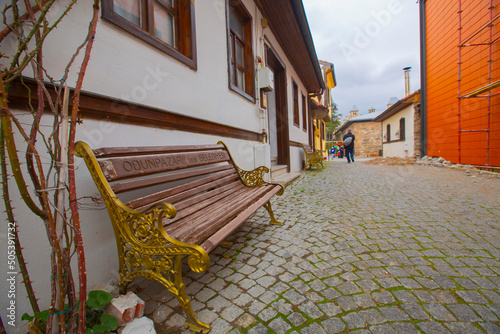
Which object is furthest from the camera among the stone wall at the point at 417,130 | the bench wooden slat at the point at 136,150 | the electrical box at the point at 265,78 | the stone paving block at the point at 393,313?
the stone wall at the point at 417,130

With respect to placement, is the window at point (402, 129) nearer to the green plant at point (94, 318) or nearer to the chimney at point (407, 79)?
the chimney at point (407, 79)

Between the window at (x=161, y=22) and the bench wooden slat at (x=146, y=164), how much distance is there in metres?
1.12

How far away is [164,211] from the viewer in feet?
3.86

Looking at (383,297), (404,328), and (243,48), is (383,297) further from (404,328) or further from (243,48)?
(243,48)

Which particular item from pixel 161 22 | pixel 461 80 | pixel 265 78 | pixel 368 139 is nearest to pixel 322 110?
pixel 461 80

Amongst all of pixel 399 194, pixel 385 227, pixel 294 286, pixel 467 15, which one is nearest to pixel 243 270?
pixel 294 286

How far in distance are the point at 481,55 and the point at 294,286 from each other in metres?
9.67

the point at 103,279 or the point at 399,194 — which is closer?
the point at 103,279

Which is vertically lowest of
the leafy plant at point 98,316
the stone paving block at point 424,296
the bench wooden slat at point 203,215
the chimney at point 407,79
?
the stone paving block at point 424,296

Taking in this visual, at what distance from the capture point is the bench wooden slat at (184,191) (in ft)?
5.55

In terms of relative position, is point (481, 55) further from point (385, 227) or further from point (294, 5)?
point (385, 227)

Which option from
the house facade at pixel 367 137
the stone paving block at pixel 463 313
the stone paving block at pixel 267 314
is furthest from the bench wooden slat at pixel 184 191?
the house facade at pixel 367 137

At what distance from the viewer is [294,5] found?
5.32m

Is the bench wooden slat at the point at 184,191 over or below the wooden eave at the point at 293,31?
below
